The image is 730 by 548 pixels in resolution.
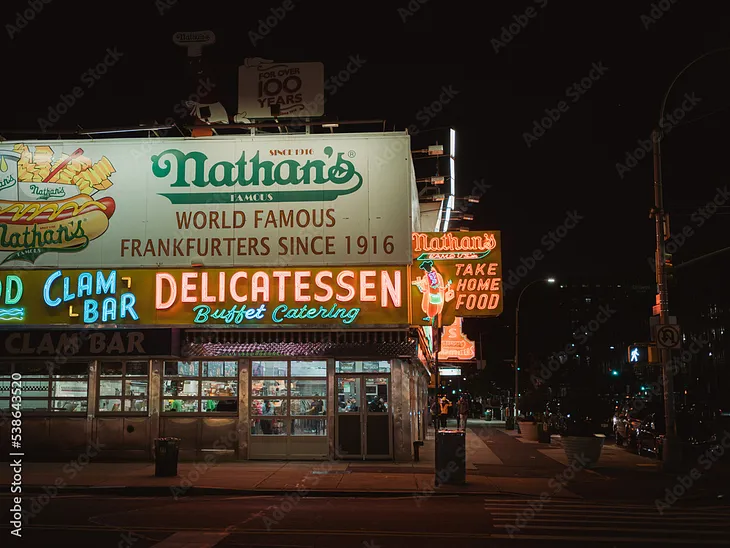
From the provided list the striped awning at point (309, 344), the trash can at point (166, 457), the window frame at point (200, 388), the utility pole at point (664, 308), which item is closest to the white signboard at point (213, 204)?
the striped awning at point (309, 344)

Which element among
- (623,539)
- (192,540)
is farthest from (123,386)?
(623,539)

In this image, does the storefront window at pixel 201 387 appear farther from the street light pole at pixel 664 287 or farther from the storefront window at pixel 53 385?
the street light pole at pixel 664 287

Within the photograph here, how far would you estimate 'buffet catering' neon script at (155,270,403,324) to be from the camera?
66.2 ft

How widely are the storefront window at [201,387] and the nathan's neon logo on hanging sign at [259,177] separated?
4.61 meters

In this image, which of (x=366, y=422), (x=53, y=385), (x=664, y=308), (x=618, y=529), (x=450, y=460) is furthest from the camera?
(x=53, y=385)

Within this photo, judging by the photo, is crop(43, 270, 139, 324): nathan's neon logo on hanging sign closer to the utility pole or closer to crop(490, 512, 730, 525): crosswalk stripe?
crop(490, 512, 730, 525): crosswalk stripe

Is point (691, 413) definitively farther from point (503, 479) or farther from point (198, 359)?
point (198, 359)

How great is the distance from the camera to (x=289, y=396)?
20.6m

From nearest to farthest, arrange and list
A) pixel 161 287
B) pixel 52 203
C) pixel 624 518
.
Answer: pixel 624 518, pixel 161 287, pixel 52 203

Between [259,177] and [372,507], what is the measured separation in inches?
432

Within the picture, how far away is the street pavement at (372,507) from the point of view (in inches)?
395

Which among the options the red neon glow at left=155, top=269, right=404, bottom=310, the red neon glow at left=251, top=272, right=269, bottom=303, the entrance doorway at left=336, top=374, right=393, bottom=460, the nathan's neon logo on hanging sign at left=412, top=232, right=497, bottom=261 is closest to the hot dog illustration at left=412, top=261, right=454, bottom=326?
the red neon glow at left=155, top=269, right=404, bottom=310

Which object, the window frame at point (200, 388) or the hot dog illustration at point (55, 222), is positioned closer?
the window frame at point (200, 388)

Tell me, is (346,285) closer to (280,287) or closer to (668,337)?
(280,287)
